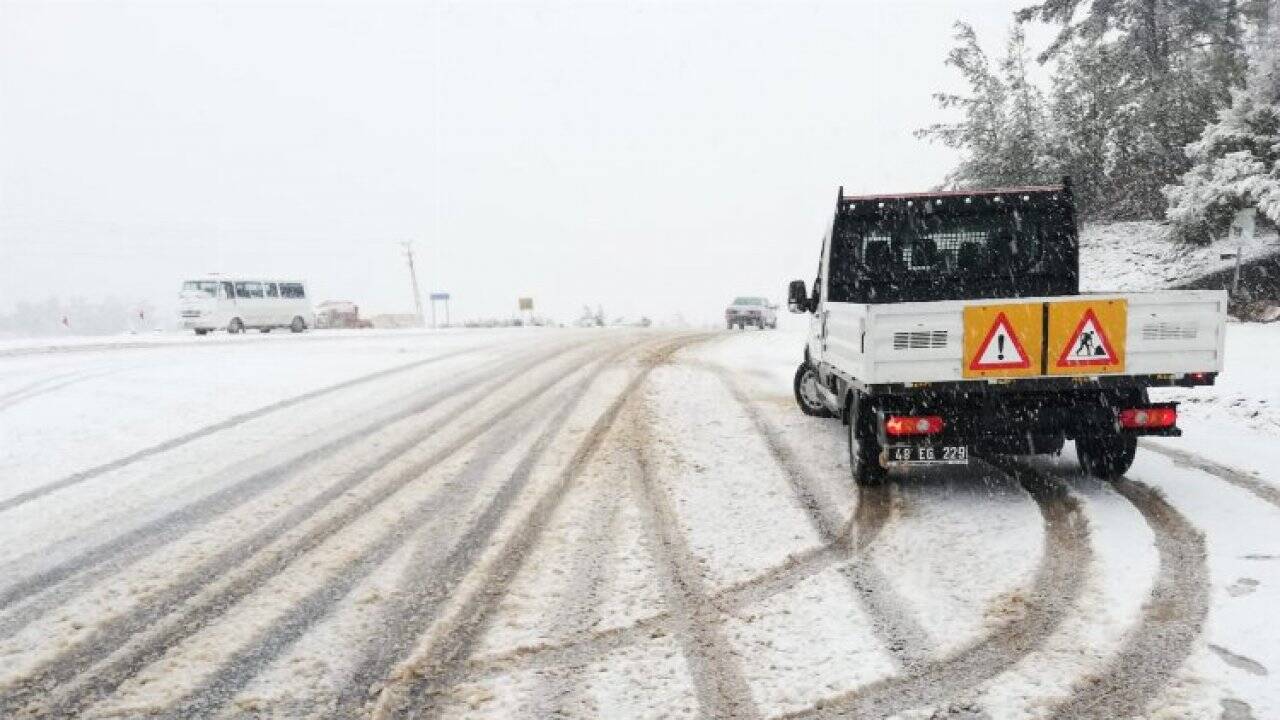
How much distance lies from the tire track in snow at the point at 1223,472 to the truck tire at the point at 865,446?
2730mm

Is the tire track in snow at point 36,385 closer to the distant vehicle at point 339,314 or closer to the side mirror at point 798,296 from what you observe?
the side mirror at point 798,296

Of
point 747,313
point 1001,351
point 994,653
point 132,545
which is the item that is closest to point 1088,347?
point 1001,351

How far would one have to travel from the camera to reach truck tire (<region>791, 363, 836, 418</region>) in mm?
9633

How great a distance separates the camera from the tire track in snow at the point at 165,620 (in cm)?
337

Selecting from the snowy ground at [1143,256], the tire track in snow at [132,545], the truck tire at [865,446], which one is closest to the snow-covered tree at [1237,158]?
the snowy ground at [1143,256]

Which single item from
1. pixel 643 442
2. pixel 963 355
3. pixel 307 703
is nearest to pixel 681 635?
pixel 307 703

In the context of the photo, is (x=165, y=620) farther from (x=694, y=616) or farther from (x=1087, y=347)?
(x=1087, y=347)

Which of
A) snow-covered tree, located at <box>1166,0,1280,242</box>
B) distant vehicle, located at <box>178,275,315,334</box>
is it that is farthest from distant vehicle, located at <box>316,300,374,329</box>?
snow-covered tree, located at <box>1166,0,1280,242</box>

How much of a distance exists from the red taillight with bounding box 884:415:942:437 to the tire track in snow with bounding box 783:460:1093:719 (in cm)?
98

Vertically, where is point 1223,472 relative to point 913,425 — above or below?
below

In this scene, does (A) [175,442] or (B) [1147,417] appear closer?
(B) [1147,417]

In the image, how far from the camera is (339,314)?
43.3 m

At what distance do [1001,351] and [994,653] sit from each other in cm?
254

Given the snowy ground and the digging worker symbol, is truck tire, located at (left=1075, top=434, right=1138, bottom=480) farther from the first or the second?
the snowy ground
